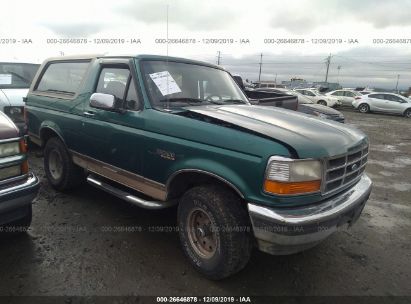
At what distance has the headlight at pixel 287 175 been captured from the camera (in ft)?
8.08

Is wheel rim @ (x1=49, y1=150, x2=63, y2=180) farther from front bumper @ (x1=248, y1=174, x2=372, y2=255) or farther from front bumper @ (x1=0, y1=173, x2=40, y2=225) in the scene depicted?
front bumper @ (x1=248, y1=174, x2=372, y2=255)

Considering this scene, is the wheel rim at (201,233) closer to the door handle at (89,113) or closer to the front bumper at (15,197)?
the front bumper at (15,197)

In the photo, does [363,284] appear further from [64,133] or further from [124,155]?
[64,133]

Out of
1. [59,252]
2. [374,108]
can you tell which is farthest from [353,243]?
[374,108]

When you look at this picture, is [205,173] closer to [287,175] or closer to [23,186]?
[287,175]

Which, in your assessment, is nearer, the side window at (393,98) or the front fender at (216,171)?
the front fender at (216,171)

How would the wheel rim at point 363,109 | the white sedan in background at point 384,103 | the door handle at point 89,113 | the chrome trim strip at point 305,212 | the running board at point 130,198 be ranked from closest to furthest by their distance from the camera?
the chrome trim strip at point 305,212, the running board at point 130,198, the door handle at point 89,113, the white sedan in background at point 384,103, the wheel rim at point 363,109

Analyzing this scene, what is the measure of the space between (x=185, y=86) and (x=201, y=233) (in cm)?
163

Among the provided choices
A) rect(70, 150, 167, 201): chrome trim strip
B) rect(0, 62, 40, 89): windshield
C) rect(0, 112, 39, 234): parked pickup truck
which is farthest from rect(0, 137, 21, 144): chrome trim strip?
rect(0, 62, 40, 89): windshield

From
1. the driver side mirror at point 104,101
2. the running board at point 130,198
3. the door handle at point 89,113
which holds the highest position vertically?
the driver side mirror at point 104,101

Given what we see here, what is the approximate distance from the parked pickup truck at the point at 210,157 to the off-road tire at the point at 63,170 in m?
0.19

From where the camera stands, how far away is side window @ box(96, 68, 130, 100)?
366 centimetres

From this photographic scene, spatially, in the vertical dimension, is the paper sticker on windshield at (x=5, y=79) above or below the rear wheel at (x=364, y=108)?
above

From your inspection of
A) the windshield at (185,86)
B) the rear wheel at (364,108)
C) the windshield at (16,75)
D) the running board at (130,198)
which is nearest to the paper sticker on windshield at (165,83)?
the windshield at (185,86)
